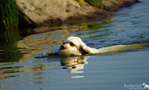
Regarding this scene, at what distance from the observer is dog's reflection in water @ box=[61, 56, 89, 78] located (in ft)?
21.0

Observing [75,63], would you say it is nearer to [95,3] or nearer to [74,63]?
[74,63]

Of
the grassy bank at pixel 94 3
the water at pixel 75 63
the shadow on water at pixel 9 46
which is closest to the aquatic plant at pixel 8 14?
the shadow on water at pixel 9 46

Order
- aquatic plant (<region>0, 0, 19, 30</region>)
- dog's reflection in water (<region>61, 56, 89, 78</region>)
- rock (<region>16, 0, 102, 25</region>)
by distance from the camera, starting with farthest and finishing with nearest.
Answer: rock (<region>16, 0, 102, 25</region>)
aquatic plant (<region>0, 0, 19, 30</region>)
dog's reflection in water (<region>61, 56, 89, 78</region>)

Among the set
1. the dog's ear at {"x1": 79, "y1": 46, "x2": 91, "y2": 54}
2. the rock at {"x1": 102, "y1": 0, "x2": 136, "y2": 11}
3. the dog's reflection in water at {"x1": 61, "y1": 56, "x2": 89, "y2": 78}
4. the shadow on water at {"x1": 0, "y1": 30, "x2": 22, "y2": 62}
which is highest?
the rock at {"x1": 102, "y1": 0, "x2": 136, "y2": 11}

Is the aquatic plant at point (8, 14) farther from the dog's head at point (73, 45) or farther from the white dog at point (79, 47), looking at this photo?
the dog's head at point (73, 45)

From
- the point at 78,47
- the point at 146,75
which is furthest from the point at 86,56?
the point at 146,75

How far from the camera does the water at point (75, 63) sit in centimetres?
525

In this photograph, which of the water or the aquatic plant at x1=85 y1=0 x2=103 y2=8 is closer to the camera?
the water

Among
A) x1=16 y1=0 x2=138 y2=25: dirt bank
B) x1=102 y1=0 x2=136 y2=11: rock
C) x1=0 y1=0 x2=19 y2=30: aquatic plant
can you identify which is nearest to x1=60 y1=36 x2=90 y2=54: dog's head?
x1=0 y1=0 x2=19 y2=30: aquatic plant

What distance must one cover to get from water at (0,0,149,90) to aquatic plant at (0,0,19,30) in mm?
1514

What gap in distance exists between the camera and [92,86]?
5031mm

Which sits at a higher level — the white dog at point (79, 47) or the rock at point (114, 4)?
the rock at point (114, 4)

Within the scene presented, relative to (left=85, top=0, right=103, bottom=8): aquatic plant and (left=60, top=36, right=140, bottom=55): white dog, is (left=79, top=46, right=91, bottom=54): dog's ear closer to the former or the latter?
(left=60, top=36, right=140, bottom=55): white dog

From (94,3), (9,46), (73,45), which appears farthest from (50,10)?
(73,45)
